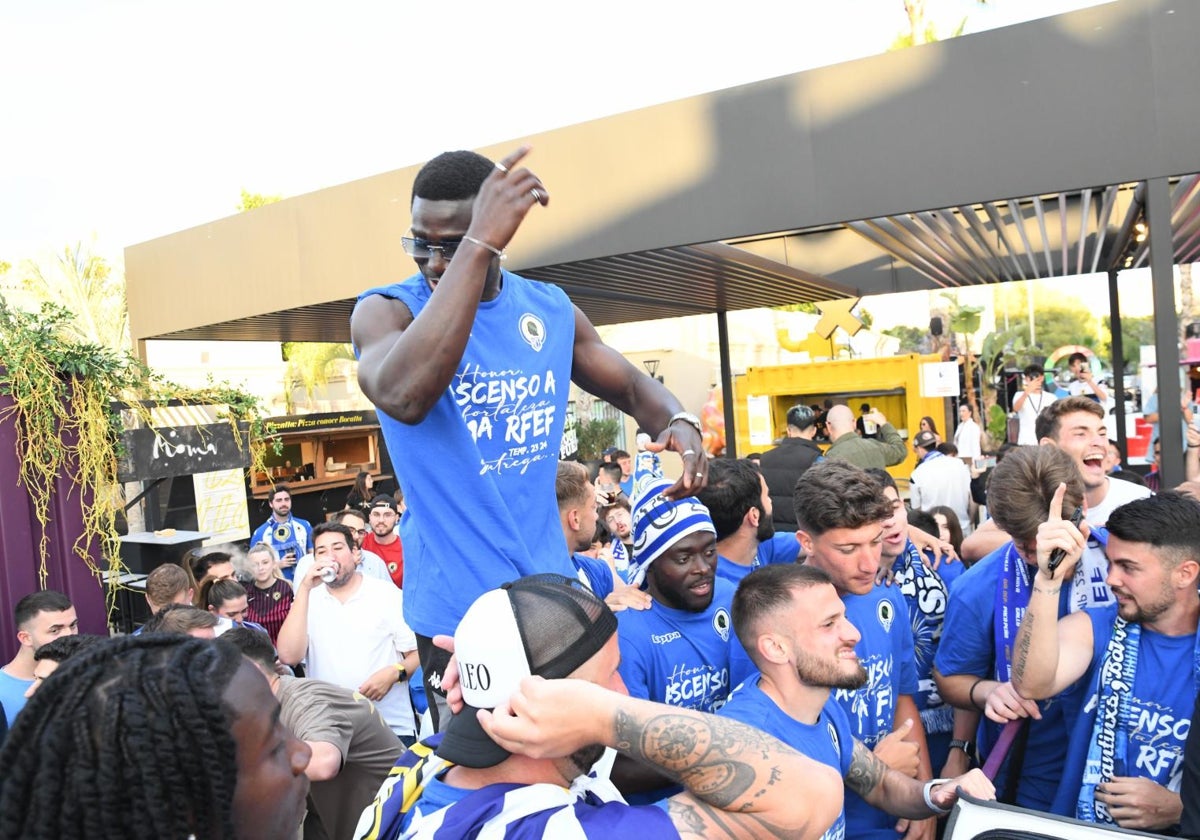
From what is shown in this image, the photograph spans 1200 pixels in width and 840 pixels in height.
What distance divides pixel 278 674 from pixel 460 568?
93.5 inches

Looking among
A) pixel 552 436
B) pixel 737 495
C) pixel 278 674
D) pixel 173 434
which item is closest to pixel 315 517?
pixel 173 434

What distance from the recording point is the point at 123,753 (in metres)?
1.28

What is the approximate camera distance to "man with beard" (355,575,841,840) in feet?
5.19

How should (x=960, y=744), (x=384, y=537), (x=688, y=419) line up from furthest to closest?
(x=384, y=537), (x=960, y=744), (x=688, y=419)

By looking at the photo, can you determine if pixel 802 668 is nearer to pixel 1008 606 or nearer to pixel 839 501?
pixel 839 501

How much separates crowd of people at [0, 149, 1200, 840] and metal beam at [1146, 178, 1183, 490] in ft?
4.95

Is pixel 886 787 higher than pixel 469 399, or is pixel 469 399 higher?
pixel 469 399

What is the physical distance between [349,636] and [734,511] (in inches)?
109

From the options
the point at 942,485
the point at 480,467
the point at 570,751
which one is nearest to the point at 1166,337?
the point at 942,485

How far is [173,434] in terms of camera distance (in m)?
5.64

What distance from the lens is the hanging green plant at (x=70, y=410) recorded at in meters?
4.71

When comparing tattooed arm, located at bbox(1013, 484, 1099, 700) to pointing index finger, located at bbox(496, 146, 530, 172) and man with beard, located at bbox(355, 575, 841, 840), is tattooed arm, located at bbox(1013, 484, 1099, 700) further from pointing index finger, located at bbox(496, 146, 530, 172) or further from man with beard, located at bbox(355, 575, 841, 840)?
pointing index finger, located at bbox(496, 146, 530, 172)

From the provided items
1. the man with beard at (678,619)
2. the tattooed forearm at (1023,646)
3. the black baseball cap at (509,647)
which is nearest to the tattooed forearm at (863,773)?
the man with beard at (678,619)

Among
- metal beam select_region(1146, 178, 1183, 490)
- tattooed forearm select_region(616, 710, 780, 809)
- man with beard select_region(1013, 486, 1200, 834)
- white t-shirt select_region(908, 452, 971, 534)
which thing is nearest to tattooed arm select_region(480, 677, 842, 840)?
tattooed forearm select_region(616, 710, 780, 809)
